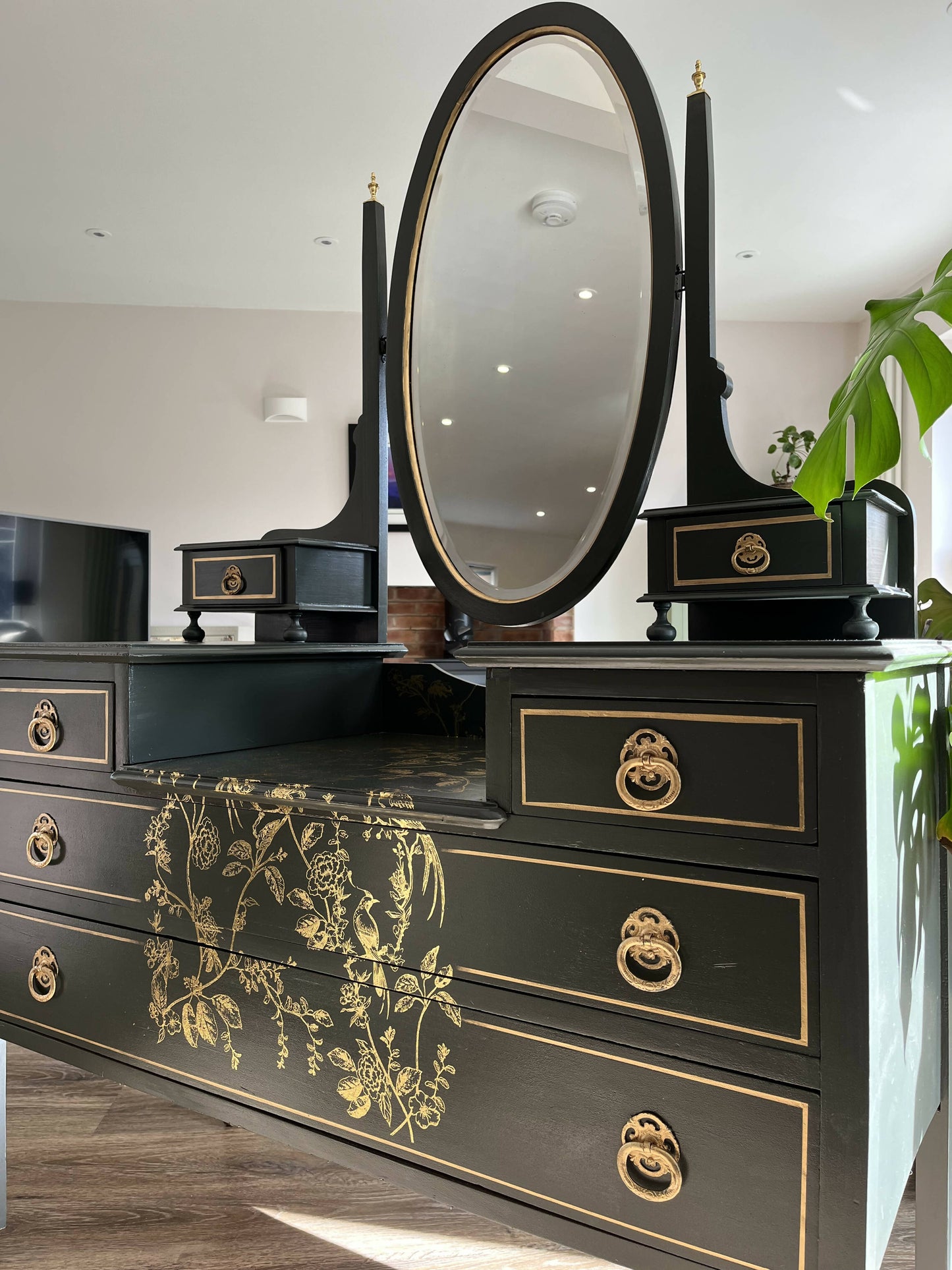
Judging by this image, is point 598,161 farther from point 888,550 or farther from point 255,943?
point 255,943

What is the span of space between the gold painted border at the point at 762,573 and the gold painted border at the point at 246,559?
2.04 ft

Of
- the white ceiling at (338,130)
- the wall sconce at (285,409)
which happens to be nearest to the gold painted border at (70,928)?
the white ceiling at (338,130)

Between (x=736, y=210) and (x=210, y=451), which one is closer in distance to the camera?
(x=736, y=210)

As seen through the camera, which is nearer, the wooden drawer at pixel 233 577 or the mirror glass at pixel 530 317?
the mirror glass at pixel 530 317

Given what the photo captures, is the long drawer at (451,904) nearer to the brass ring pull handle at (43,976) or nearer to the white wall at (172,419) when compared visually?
the brass ring pull handle at (43,976)

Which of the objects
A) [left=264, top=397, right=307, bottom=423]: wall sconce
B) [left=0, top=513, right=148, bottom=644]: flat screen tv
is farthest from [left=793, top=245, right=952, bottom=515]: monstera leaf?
Result: [left=264, top=397, right=307, bottom=423]: wall sconce

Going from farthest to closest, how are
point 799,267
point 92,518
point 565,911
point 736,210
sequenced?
point 92,518
point 799,267
point 736,210
point 565,911

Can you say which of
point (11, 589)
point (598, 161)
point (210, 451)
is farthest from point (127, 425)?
point (598, 161)

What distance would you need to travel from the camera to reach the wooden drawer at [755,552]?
977mm

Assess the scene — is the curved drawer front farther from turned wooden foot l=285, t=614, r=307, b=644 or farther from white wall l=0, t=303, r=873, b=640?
white wall l=0, t=303, r=873, b=640

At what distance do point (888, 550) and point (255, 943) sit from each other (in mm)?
876

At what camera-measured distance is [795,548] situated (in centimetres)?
99

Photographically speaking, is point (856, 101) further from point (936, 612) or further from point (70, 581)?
point (70, 581)

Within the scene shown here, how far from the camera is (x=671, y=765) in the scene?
29.4 inches
